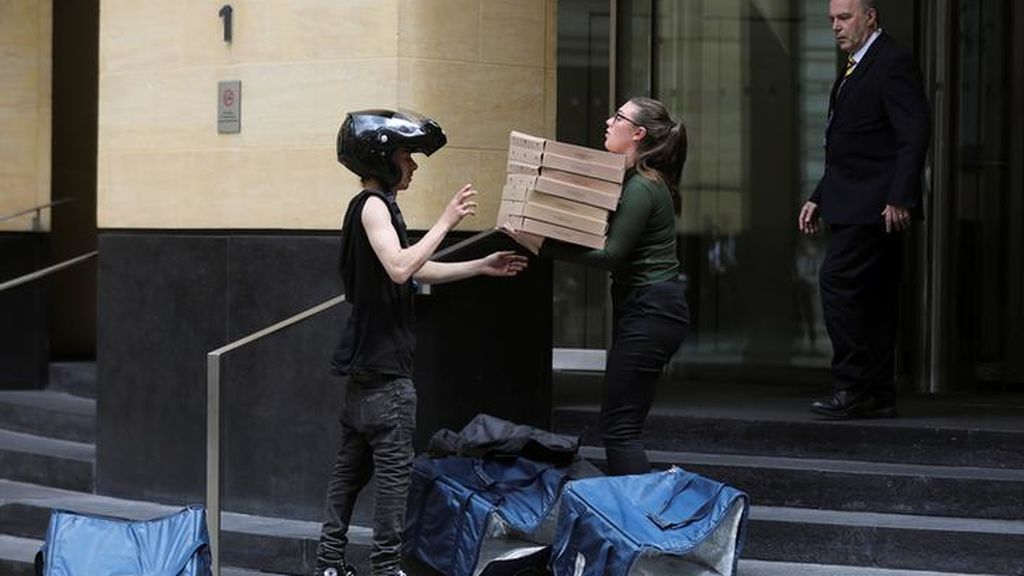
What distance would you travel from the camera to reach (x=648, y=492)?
273 inches

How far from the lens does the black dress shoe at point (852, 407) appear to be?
8.65 meters

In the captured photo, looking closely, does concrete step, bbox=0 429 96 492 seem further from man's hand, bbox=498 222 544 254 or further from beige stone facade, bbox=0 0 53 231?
man's hand, bbox=498 222 544 254

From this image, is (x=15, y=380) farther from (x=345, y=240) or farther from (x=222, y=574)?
(x=345, y=240)

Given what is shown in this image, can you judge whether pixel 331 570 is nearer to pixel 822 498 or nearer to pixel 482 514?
pixel 482 514

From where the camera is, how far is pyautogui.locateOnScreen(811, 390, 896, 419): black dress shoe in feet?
28.4

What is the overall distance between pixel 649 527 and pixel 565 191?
4.29ft

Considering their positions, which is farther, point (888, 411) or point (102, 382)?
point (102, 382)

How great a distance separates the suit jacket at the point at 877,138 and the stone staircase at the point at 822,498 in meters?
0.98

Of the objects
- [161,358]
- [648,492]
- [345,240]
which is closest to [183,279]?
[161,358]

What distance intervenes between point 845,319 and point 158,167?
3.36 m

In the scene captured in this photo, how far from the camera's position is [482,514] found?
7141 millimetres

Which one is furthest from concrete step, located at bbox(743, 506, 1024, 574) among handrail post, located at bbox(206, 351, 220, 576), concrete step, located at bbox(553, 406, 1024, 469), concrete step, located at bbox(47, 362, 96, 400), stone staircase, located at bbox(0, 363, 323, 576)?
concrete step, located at bbox(47, 362, 96, 400)

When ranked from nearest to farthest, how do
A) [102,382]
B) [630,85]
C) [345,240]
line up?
[345,240] → [102,382] → [630,85]

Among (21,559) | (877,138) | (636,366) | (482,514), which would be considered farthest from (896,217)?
(21,559)
